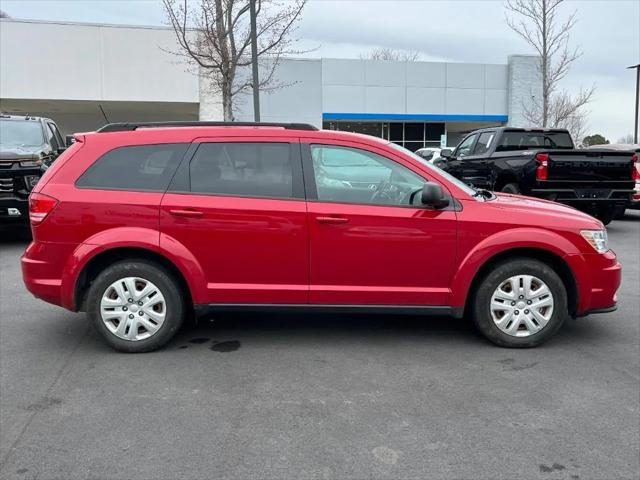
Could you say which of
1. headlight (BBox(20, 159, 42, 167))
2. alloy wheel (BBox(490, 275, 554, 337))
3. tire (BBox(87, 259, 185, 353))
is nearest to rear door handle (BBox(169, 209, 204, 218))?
tire (BBox(87, 259, 185, 353))

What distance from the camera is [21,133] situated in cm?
1041

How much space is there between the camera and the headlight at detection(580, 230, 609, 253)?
4723 mm

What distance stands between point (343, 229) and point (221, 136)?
125 cm

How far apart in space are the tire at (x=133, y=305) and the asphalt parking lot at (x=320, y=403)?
168mm

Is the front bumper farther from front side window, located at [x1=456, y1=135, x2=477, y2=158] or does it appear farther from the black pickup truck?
front side window, located at [x1=456, y1=135, x2=477, y2=158]

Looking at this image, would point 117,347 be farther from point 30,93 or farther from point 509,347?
point 30,93

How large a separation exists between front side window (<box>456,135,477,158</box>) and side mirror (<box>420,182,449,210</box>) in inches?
332

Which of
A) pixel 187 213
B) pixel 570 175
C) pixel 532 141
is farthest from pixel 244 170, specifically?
pixel 532 141

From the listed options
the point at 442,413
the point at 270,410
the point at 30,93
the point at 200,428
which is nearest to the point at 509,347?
the point at 442,413

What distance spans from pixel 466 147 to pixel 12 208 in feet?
30.0

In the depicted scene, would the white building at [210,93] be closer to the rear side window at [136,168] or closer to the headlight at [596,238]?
the rear side window at [136,168]

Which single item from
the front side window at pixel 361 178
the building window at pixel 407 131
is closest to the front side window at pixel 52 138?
the front side window at pixel 361 178

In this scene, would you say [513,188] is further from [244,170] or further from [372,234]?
[244,170]

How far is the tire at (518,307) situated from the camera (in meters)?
4.66
